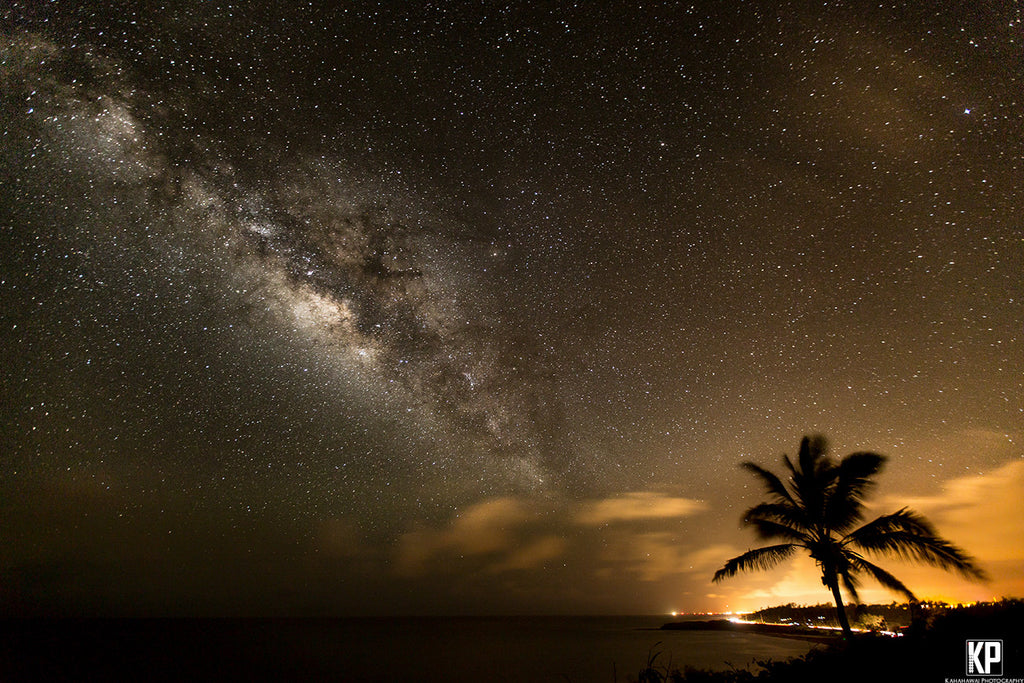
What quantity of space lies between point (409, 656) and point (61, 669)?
2409cm

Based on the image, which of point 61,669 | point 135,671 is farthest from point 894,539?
point 61,669

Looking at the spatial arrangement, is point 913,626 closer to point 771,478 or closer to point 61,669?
point 771,478

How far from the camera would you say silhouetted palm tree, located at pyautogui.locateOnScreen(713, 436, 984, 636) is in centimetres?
1276

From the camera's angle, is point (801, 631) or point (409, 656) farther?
point (409, 656)

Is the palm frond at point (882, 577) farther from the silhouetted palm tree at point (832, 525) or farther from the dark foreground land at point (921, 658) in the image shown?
the dark foreground land at point (921, 658)

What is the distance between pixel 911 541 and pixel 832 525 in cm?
209

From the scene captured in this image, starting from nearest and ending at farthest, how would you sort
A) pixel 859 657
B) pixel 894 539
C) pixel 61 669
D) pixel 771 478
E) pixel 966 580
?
pixel 859 657, pixel 966 580, pixel 894 539, pixel 771 478, pixel 61 669

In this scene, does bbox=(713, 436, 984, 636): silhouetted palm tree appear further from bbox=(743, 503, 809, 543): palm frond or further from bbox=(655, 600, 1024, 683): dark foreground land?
bbox=(655, 600, 1024, 683): dark foreground land

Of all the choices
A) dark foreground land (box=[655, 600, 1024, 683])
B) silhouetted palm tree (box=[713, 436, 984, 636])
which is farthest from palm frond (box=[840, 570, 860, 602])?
dark foreground land (box=[655, 600, 1024, 683])

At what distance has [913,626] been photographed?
868 centimetres

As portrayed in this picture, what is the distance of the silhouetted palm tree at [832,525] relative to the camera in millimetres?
12758

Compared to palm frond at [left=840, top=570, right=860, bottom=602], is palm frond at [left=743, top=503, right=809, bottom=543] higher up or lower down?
higher up

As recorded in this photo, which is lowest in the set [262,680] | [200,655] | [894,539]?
[200,655]

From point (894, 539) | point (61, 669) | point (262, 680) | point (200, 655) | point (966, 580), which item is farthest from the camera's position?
point (200, 655)
